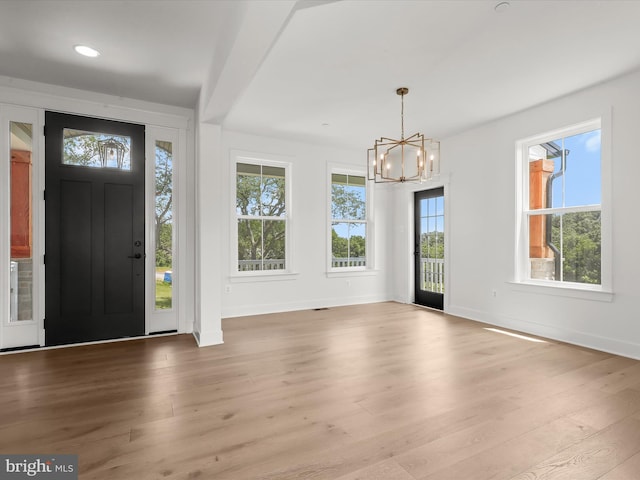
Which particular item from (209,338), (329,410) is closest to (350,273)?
(209,338)

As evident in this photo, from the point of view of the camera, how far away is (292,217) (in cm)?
571

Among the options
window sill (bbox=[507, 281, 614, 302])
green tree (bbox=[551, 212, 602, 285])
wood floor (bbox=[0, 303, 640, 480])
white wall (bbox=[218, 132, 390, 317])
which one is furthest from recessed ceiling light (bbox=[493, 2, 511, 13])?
white wall (bbox=[218, 132, 390, 317])

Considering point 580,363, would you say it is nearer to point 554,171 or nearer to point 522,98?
point 554,171

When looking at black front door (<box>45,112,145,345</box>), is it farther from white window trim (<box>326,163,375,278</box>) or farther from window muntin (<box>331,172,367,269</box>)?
window muntin (<box>331,172,367,269</box>)

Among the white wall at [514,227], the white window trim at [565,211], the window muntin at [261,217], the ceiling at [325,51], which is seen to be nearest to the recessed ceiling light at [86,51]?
the ceiling at [325,51]

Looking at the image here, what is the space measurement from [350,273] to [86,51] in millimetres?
4759

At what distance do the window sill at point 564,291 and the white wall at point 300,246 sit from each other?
2.62m

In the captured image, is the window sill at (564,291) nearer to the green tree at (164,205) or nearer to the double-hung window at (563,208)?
the double-hung window at (563,208)

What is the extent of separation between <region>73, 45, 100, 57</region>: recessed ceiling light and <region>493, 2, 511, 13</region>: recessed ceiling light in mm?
3331

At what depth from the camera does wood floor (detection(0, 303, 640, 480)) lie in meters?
1.78

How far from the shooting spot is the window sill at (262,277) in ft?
17.3

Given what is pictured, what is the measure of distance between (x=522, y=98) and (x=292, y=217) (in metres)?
3.56

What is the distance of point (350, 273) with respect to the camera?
625 cm

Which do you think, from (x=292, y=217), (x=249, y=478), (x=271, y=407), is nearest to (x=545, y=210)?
(x=292, y=217)
